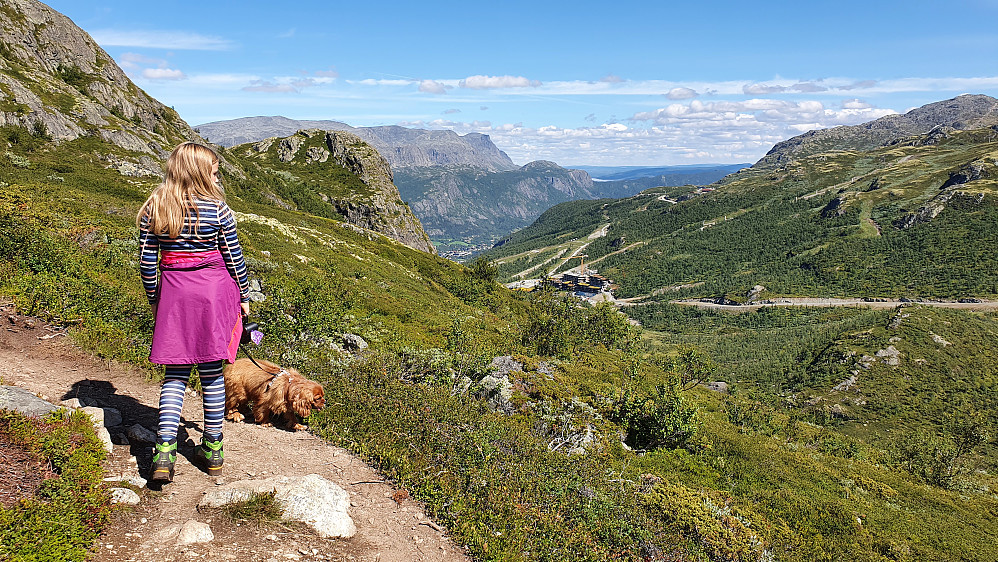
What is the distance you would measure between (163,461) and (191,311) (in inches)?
74.5

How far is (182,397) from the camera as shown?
6.09m

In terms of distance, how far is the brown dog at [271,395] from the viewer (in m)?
9.12

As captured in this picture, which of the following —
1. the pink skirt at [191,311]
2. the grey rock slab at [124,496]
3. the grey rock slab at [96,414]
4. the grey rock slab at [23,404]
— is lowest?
the grey rock slab at [124,496]

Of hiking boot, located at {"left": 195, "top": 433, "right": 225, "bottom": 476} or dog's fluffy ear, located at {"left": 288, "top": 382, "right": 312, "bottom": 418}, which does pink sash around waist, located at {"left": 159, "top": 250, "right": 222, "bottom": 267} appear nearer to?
hiking boot, located at {"left": 195, "top": 433, "right": 225, "bottom": 476}

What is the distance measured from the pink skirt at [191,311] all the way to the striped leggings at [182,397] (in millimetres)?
263

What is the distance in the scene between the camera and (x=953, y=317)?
380 ft

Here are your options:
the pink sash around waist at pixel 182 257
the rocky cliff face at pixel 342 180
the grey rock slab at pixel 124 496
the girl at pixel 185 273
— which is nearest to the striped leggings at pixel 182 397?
the girl at pixel 185 273

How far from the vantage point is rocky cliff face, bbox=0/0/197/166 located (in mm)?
54281

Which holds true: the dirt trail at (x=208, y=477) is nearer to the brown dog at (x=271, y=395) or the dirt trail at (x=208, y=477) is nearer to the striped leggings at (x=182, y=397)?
the brown dog at (x=271, y=395)

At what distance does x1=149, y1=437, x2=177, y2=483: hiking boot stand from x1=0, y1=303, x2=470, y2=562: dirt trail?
0.87 feet

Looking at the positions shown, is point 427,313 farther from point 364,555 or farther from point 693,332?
point 693,332

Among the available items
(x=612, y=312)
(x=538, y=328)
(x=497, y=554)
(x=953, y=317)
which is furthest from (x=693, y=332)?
(x=497, y=554)

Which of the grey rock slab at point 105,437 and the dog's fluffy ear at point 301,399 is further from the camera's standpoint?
the dog's fluffy ear at point 301,399

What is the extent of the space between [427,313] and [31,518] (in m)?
29.2
